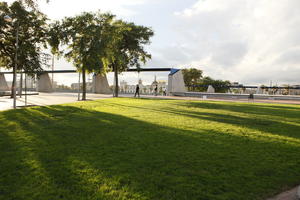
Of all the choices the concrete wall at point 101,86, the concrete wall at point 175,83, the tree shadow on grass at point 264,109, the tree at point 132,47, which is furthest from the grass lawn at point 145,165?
the concrete wall at point 101,86

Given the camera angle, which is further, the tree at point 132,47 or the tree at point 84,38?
the tree at point 132,47

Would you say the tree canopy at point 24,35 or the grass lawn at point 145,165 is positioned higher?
the tree canopy at point 24,35

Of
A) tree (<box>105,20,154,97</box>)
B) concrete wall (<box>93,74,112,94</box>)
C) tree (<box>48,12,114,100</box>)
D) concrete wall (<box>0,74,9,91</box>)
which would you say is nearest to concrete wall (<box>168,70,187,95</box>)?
tree (<box>105,20,154,97</box>)

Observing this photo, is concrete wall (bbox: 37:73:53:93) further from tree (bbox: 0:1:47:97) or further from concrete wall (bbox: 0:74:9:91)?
tree (bbox: 0:1:47:97)

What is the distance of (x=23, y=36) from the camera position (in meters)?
20.4

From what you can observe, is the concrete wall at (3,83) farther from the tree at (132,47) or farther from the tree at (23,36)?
the tree at (132,47)

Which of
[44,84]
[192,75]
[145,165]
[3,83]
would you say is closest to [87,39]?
[145,165]

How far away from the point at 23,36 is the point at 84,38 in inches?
240

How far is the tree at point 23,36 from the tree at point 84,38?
149 centimetres

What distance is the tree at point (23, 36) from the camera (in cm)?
1836

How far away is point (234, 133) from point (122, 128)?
11.7ft

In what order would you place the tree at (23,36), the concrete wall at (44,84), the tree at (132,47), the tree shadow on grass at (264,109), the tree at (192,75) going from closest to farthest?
1. the tree shadow on grass at (264,109)
2. the tree at (23,36)
3. the tree at (132,47)
4. the concrete wall at (44,84)
5. the tree at (192,75)

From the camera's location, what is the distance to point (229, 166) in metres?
3.58

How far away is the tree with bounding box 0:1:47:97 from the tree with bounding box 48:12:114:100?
1.49 metres
